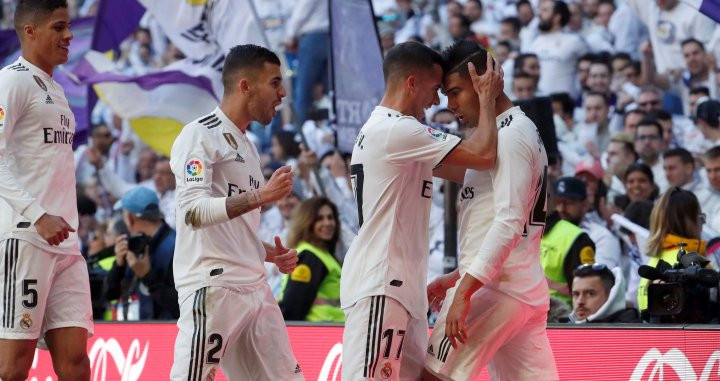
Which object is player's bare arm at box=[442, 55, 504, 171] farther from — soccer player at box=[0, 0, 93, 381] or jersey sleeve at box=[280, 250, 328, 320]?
jersey sleeve at box=[280, 250, 328, 320]

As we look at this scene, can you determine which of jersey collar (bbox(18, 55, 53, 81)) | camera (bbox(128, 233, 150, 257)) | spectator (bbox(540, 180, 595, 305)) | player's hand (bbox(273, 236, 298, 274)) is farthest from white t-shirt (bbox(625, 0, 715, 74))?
jersey collar (bbox(18, 55, 53, 81))

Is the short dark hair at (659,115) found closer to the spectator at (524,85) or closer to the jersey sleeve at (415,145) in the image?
the spectator at (524,85)

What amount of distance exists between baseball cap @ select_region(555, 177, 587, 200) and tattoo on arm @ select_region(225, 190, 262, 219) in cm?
446

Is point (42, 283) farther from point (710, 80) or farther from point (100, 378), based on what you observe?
point (710, 80)

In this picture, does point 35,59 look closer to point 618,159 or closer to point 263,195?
point 263,195

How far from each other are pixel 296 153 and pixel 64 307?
859cm

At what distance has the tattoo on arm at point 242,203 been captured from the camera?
5.86 m

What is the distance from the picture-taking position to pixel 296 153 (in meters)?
15.0

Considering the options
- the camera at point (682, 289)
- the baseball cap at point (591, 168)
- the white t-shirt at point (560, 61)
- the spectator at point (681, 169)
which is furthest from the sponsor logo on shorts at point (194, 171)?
the white t-shirt at point (560, 61)

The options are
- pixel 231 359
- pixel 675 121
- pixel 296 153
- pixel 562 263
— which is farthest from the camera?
pixel 296 153

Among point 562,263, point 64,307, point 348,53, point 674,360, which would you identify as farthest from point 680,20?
point 64,307

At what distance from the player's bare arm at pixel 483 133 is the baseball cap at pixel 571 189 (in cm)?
417

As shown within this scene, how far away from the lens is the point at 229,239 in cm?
622

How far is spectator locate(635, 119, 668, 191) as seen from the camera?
38.7ft
